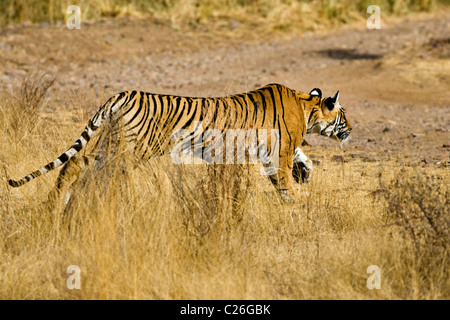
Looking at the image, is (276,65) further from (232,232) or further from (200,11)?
(232,232)

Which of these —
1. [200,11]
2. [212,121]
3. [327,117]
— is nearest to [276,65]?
[200,11]

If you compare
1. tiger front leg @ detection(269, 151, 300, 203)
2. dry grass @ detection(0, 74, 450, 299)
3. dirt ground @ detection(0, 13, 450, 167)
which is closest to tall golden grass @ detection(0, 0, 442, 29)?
dirt ground @ detection(0, 13, 450, 167)

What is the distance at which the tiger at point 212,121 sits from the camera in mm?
5242

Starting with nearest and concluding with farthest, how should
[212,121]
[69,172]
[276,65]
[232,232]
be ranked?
1. [232,232]
2. [69,172]
3. [212,121]
4. [276,65]

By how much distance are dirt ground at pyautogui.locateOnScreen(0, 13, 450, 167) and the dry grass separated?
278cm

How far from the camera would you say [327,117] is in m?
6.27

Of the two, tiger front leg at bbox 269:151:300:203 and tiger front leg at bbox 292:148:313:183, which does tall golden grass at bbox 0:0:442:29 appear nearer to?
tiger front leg at bbox 292:148:313:183

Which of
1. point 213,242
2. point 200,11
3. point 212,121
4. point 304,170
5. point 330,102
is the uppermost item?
point 200,11

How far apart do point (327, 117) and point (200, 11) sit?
29.7 feet

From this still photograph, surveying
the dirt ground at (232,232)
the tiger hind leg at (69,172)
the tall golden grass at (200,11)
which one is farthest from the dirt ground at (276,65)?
the tiger hind leg at (69,172)

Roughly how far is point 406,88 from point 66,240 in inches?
287

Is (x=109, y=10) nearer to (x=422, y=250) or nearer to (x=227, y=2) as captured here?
(x=227, y=2)

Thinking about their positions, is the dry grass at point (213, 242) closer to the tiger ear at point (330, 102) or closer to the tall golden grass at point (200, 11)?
the tiger ear at point (330, 102)
